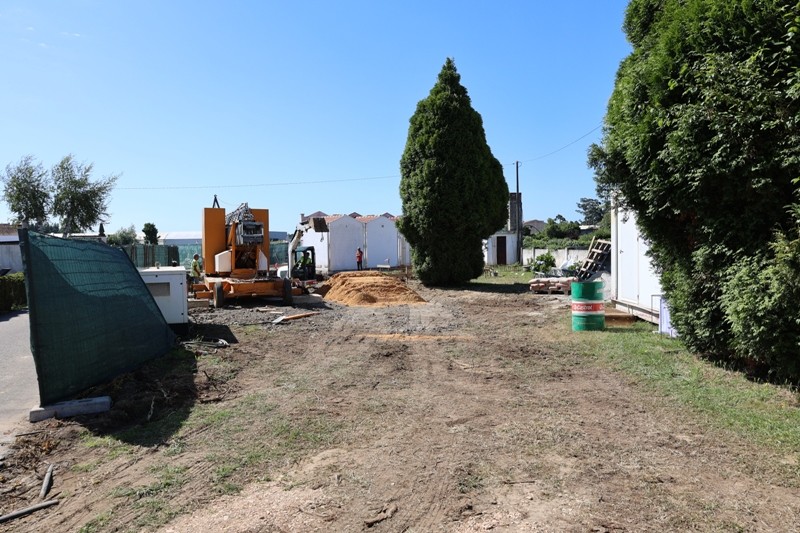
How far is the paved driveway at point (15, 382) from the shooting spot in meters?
6.71

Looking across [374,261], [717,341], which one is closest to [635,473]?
[717,341]

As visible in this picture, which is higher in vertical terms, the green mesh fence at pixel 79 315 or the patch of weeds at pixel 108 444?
the green mesh fence at pixel 79 315

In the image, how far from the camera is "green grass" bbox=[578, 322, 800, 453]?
218 inches

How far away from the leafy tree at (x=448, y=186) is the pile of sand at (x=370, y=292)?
279cm

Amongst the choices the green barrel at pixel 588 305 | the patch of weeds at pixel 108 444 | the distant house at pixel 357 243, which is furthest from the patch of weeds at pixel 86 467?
the distant house at pixel 357 243

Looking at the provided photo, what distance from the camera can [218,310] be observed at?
1747 centimetres

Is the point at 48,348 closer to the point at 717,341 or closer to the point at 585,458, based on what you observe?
the point at 585,458

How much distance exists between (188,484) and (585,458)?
10.7ft

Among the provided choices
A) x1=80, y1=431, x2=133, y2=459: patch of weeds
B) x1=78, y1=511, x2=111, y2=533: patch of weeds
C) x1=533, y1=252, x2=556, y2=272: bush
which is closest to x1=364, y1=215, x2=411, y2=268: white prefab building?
x1=533, y1=252, x2=556, y2=272: bush

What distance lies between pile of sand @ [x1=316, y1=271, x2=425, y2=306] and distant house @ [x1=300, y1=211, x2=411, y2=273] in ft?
55.7

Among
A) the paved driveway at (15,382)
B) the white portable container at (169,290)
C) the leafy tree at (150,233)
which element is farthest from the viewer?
the leafy tree at (150,233)

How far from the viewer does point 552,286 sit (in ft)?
66.9

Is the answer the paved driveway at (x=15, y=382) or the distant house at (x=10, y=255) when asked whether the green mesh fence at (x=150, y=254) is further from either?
the paved driveway at (x=15, y=382)

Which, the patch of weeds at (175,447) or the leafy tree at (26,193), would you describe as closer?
the patch of weeds at (175,447)
